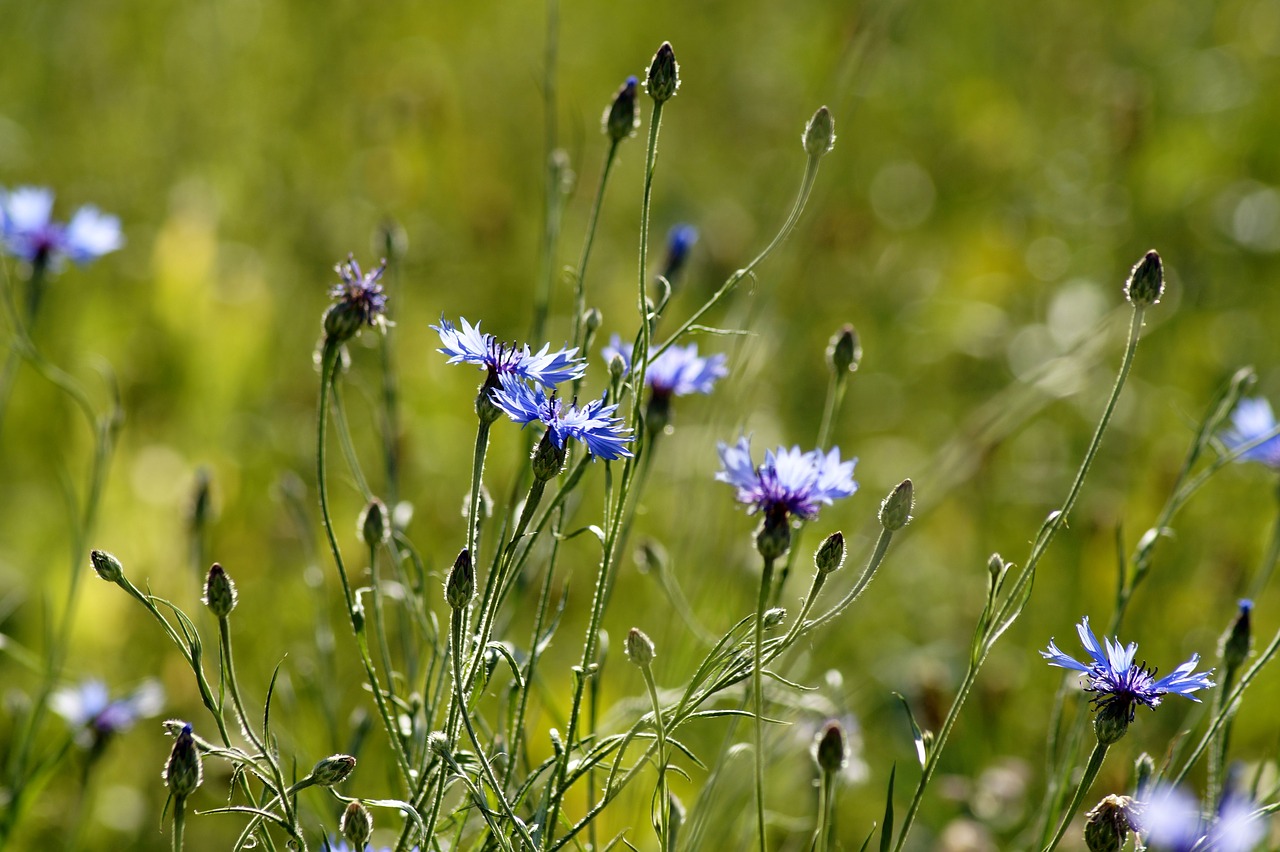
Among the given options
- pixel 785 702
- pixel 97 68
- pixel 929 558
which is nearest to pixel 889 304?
pixel 929 558

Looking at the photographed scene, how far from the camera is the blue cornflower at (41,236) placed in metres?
1.43

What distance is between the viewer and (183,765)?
822 mm

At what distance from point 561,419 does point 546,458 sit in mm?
40

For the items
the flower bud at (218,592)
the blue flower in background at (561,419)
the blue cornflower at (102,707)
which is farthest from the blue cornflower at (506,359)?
the blue cornflower at (102,707)

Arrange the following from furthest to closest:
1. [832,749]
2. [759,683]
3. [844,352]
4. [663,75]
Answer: [844,352] → [663,75] → [832,749] → [759,683]

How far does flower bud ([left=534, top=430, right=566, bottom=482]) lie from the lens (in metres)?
0.83

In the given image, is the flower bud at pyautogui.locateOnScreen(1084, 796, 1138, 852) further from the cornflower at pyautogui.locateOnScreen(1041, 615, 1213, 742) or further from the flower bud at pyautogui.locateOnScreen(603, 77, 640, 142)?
the flower bud at pyautogui.locateOnScreen(603, 77, 640, 142)

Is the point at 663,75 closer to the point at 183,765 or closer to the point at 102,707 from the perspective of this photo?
the point at 183,765

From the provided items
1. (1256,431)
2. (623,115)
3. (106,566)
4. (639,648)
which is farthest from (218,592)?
(1256,431)

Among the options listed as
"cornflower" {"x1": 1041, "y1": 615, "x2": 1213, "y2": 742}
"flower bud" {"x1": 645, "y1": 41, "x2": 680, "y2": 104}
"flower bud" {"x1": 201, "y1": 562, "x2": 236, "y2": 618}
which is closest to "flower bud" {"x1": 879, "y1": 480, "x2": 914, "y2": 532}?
"cornflower" {"x1": 1041, "y1": 615, "x2": 1213, "y2": 742}

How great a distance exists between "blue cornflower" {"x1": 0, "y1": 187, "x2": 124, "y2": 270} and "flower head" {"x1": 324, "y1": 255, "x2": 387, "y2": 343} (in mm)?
576

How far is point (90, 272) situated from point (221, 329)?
52cm

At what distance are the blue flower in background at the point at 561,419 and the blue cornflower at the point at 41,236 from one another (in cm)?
84

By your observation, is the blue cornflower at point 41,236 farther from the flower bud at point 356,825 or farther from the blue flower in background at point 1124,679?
the blue flower in background at point 1124,679
